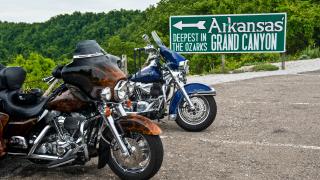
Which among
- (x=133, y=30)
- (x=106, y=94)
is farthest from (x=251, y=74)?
(x=133, y=30)

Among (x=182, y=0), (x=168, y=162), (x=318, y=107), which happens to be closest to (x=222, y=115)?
(x=318, y=107)

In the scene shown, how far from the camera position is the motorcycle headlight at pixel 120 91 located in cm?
455

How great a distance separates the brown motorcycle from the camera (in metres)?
4.62

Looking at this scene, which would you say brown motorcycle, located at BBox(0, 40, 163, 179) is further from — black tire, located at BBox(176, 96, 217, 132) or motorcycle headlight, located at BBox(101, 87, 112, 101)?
black tire, located at BBox(176, 96, 217, 132)

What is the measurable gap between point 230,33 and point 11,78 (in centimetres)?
1055

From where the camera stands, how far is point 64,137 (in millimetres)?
4859

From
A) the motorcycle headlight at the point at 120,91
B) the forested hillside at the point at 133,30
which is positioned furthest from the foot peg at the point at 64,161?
the forested hillside at the point at 133,30

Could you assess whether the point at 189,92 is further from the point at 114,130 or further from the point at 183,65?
the point at 114,130

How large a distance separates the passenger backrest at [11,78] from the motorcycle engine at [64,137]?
662 millimetres

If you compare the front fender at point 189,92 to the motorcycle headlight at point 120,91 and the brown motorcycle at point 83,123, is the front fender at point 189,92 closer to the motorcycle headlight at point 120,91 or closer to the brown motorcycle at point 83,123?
the brown motorcycle at point 83,123

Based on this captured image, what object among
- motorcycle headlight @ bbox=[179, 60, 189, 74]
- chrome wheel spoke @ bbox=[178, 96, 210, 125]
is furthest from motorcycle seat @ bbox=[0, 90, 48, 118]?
chrome wheel spoke @ bbox=[178, 96, 210, 125]

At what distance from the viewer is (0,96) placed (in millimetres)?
5066

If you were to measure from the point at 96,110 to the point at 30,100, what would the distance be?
798 mm

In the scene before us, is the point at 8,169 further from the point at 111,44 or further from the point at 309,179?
the point at 111,44
